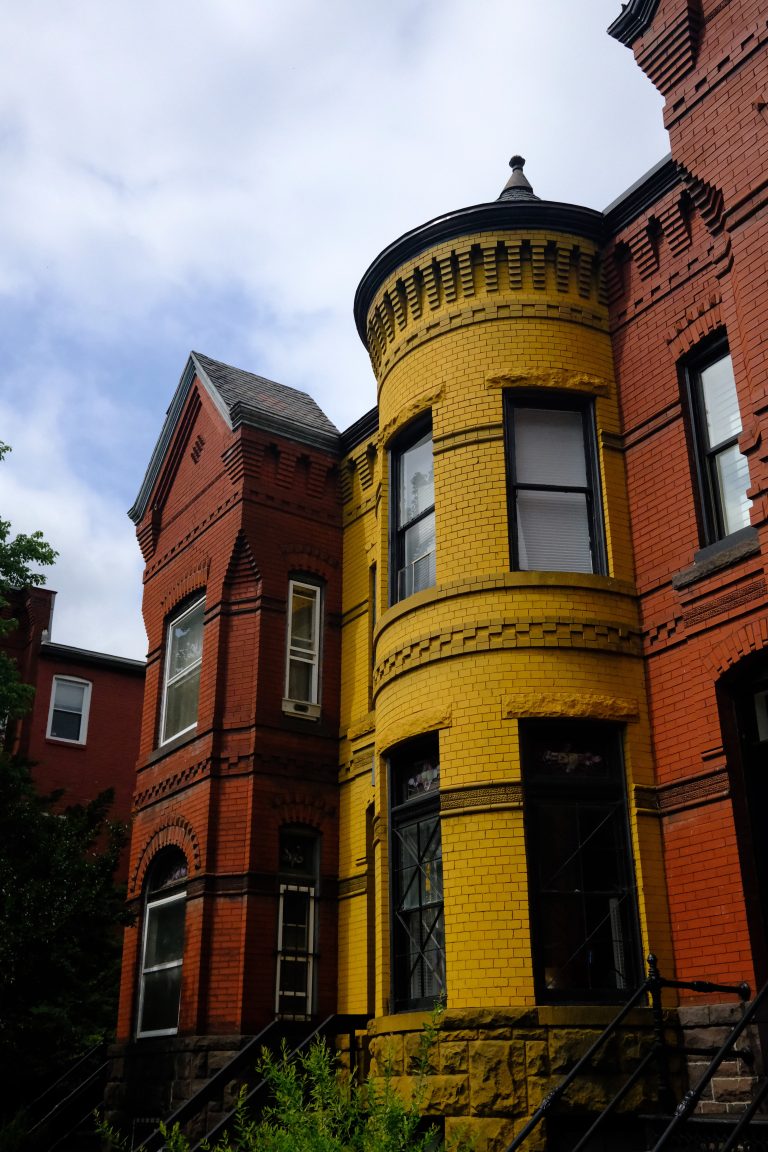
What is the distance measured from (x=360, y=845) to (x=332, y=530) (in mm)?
4473

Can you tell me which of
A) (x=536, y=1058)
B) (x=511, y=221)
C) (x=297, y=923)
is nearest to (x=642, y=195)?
(x=511, y=221)

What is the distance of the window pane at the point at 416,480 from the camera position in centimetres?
1240

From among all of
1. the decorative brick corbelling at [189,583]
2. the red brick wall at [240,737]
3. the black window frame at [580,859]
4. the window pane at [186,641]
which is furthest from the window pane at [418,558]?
the window pane at [186,641]

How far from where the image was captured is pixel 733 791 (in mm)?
9445

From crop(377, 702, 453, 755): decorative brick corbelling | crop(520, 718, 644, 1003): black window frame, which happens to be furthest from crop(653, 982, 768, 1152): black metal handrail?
crop(377, 702, 453, 755): decorative brick corbelling

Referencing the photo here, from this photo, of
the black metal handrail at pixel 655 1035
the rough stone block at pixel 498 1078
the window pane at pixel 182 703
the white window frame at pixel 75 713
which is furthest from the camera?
the white window frame at pixel 75 713

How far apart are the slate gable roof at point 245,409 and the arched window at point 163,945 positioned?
19.3 feet

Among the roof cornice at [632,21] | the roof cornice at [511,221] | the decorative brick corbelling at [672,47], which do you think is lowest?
the roof cornice at [511,221]

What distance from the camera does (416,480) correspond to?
41.4ft

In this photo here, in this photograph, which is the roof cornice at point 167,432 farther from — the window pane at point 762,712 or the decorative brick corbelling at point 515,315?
the window pane at point 762,712

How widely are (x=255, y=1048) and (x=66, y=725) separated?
16.8 meters

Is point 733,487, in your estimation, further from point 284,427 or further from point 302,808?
point 284,427

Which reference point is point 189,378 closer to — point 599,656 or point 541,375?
point 541,375

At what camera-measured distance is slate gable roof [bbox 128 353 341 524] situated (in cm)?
1560
